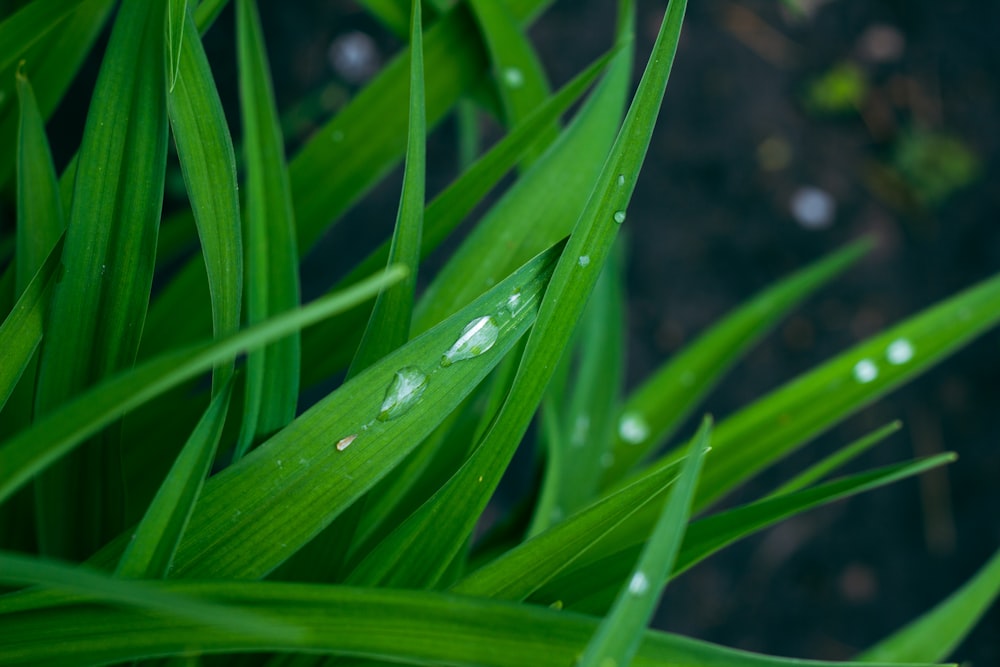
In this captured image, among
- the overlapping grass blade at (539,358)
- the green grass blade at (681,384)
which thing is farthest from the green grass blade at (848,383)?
the overlapping grass blade at (539,358)

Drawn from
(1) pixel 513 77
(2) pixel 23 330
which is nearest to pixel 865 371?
(1) pixel 513 77

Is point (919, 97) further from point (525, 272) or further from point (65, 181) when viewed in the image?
point (65, 181)

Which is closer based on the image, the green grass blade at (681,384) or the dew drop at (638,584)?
the dew drop at (638,584)

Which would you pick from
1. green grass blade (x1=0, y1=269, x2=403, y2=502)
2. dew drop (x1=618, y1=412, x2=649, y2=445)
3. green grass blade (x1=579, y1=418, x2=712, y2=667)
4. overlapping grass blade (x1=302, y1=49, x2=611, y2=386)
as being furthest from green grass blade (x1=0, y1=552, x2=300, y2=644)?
dew drop (x1=618, y1=412, x2=649, y2=445)

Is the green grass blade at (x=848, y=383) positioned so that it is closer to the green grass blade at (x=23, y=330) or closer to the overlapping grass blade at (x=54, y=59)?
the green grass blade at (x=23, y=330)

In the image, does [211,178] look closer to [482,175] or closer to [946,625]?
[482,175]

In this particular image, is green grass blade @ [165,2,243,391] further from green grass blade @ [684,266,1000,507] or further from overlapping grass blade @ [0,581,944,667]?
green grass blade @ [684,266,1000,507]
